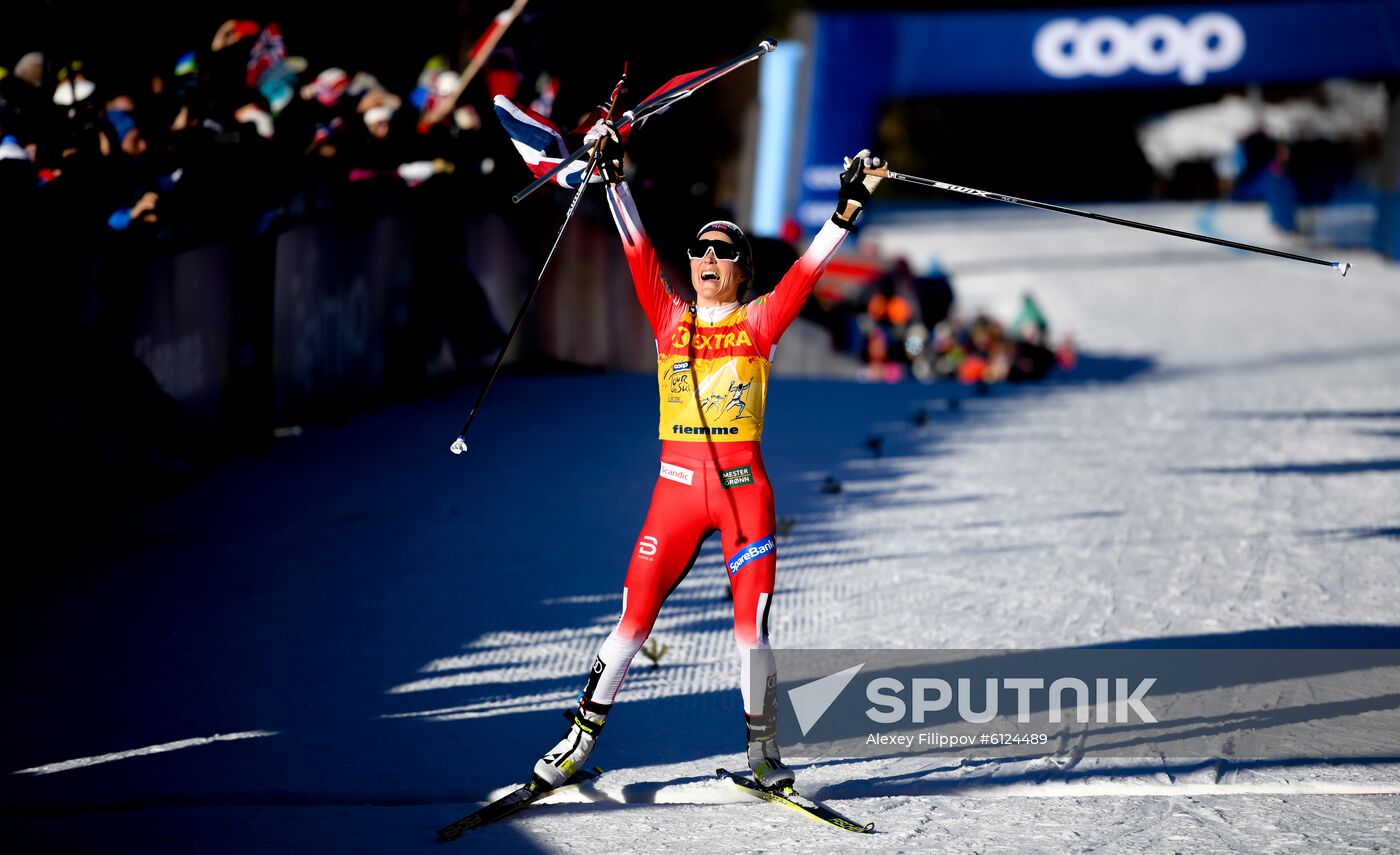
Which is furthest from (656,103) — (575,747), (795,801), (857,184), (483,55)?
(483,55)

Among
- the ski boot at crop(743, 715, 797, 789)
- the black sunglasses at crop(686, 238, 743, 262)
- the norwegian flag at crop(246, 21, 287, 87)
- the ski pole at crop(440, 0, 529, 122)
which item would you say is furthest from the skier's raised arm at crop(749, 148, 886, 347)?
the norwegian flag at crop(246, 21, 287, 87)

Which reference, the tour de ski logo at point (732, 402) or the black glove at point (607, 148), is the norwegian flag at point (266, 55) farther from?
the tour de ski logo at point (732, 402)

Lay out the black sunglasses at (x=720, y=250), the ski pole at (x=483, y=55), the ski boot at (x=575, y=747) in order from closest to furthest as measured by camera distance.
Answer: the ski boot at (x=575, y=747) → the black sunglasses at (x=720, y=250) → the ski pole at (x=483, y=55)

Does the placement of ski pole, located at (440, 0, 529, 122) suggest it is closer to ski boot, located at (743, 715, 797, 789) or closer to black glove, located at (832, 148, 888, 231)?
black glove, located at (832, 148, 888, 231)

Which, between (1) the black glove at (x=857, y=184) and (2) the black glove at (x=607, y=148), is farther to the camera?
(2) the black glove at (x=607, y=148)

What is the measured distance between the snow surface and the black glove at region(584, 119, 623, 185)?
1.95 meters

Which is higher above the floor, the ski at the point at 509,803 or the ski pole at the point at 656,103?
the ski pole at the point at 656,103

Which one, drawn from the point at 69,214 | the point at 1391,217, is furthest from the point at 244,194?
the point at 1391,217

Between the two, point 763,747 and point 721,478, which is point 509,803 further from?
point 721,478

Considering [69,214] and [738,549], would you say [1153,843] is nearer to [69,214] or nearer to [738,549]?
[738,549]

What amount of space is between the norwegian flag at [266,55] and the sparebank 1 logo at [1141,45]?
1660 centimetres

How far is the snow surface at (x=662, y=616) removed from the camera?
4.68 meters

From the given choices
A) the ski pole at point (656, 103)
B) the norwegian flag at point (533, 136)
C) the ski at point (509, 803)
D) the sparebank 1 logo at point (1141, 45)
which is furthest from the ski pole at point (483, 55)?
the sparebank 1 logo at point (1141, 45)

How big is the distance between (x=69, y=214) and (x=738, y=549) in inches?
150
